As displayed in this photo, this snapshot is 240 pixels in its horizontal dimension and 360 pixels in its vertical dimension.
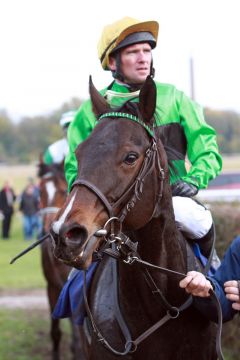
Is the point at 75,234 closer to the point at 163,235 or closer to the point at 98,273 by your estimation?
the point at 163,235

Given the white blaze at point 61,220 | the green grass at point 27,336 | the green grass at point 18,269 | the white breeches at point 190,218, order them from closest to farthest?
the white blaze at point 61,220 → the white breeches at point 190,218 → the green grass at point 27,336 → the green grass at point 18,269

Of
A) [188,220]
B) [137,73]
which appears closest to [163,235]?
[188,220]

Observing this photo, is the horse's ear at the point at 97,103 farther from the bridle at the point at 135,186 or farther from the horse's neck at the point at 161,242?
the horse's neck at the point at 161,242

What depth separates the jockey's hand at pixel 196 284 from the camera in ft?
10.2

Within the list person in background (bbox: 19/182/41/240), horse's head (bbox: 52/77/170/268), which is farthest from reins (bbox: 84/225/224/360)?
person in background (bbox: 19/182/41/240)

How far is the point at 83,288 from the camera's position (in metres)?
3.95

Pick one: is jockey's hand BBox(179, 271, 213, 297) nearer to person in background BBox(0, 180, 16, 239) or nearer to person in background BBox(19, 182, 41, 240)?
person in background BBox(19, 182, 41, 240)

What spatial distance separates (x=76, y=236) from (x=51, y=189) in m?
4.65

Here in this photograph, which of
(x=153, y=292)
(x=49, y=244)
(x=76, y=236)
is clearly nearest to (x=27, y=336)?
(x=49, y=244)

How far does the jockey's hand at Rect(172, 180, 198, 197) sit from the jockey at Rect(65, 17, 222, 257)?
0.03m

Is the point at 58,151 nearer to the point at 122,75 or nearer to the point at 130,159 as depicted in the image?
the point at 122,75

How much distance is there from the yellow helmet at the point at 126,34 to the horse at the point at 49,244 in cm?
276

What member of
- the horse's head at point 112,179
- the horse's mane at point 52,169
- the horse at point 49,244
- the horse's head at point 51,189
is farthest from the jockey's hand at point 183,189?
the horse's mane at point 52,169

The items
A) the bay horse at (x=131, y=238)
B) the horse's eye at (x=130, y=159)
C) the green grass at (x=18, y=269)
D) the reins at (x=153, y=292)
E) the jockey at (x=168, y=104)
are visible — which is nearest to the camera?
the bay horse at (x=131, y=238)
